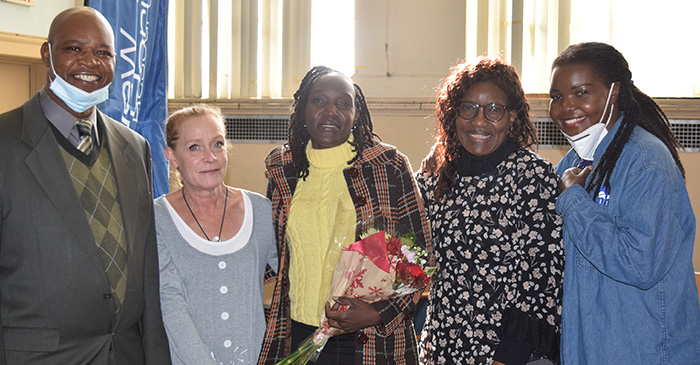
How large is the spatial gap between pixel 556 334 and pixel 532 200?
17.2 inches

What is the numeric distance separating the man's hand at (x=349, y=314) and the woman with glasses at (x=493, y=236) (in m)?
0.28

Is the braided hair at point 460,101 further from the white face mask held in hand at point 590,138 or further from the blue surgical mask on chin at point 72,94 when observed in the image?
the blue surgical mask on chin at point 72,94

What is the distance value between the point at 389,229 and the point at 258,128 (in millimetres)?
4901

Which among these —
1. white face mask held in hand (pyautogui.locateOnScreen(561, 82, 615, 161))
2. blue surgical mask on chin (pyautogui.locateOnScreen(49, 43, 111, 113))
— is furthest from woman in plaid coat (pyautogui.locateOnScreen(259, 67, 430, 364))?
blue surgical mask on chin (pyautogui.locateOnScreen(49, 43, 111, 113))

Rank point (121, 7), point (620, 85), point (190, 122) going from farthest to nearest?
point (121, 7) < point (190, 122) < point (620, 85)

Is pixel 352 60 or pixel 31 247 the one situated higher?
pixel 352 60

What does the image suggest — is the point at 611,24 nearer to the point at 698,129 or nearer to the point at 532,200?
the point at 698,129

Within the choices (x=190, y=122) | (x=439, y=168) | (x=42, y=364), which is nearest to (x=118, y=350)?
(x=42, y=364)

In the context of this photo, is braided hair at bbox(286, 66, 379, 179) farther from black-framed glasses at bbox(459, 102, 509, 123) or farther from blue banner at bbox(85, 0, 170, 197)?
blue banner at bbox(85, 0, 170, 197)

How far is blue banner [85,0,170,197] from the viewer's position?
308 centimetres

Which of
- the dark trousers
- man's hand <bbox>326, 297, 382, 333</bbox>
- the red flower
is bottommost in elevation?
the dark trousers

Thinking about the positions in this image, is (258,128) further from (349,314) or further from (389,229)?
(349,314)

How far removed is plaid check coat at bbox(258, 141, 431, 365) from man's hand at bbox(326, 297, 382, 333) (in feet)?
0.20

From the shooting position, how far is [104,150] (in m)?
2.04
